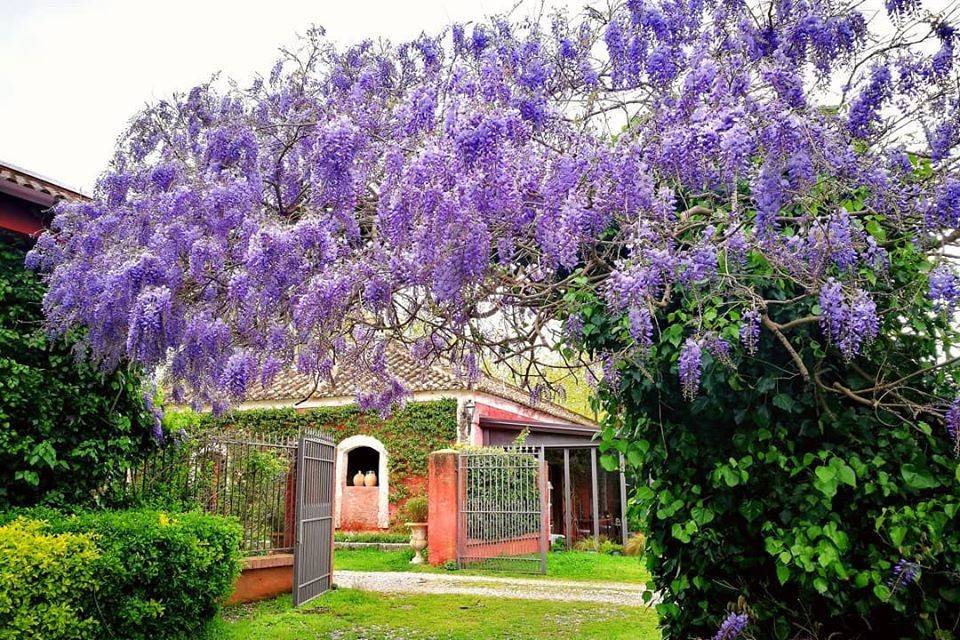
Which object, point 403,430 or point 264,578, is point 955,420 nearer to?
point 264,578

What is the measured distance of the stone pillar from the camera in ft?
37.5

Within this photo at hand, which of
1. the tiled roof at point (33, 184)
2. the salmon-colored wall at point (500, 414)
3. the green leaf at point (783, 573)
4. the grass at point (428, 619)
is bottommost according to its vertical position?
the grass at point (428, 619)

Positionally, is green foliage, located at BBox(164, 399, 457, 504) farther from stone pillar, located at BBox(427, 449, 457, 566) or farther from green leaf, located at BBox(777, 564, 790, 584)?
green leaf, located at BBox(777, 564, 790, 584)

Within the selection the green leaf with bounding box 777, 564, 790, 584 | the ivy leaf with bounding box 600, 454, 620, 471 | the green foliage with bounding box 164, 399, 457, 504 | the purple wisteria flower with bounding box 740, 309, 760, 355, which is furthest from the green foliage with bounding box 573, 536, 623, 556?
the purple wisteria flower with bounding box 740, 309, 760, 355

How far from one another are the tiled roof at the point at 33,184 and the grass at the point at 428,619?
12.3 ft

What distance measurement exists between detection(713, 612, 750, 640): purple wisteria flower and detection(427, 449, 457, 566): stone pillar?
8489mm

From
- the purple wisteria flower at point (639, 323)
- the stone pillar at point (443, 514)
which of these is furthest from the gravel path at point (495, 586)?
the purple wisteria flower at point (639, 323)

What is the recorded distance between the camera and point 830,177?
122 inches

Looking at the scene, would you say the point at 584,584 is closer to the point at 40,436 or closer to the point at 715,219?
the point at 40,436

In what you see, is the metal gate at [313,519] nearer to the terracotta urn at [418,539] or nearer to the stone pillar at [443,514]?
the stone pillar at [443,514]

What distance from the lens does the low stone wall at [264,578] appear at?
7618 mm

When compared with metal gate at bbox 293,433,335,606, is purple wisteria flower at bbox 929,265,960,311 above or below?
above

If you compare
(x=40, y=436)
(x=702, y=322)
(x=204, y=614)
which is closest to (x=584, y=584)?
(x=204, y=614)

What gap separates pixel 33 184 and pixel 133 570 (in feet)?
10.6
